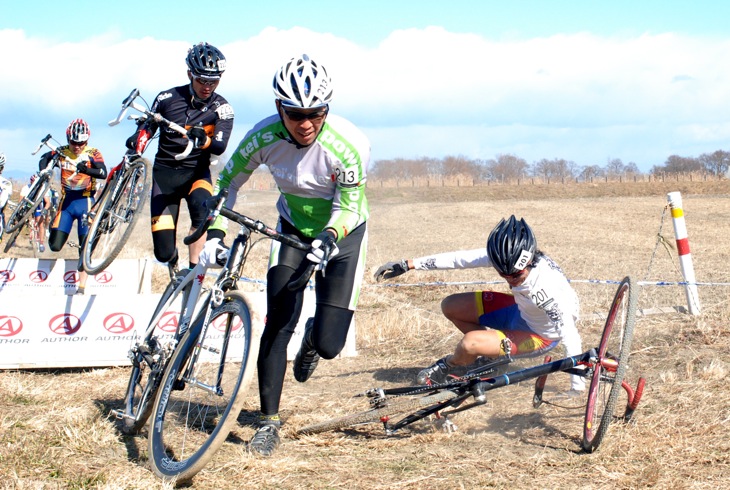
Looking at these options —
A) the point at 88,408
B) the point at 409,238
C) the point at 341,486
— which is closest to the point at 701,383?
the point at 341,486

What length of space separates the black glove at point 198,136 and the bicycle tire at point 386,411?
3.37m

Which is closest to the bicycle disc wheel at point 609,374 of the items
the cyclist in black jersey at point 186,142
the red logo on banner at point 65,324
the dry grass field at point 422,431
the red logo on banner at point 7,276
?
the dry grass field at point 422,431

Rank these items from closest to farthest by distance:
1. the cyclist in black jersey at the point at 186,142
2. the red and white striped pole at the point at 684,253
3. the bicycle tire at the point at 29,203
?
the cyclist in black jersey at the point at 186,142, the red and white striped pole at the point at 684,253, the bicycle tire at the point at 29,203

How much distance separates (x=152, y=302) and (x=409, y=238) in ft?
51.3

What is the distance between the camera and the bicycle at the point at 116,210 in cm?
851

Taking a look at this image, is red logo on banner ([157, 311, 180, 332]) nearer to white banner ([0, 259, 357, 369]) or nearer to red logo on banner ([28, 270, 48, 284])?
white banner ([0, 259, 357, 369])

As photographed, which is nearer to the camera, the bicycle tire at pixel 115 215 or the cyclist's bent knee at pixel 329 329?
the cyclist's bent knee at pixel 329 329

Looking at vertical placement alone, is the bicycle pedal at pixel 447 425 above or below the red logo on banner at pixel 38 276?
below

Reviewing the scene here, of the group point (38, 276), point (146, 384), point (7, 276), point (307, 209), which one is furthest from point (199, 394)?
point (7, 276)

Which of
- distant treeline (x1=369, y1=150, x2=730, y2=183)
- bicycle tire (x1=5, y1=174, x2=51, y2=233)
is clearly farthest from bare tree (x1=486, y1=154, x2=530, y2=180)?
bicycle tire (x1=5, y1=174, x2=51, y2=233)

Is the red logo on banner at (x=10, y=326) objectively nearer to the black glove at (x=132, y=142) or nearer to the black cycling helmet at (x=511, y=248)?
the black glove at (x=132, y=142)

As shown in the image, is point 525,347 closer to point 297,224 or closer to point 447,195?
point 297,224

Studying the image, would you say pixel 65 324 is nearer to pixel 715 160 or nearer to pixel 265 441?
pixel 265 441

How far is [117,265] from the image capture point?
11219 millimetres
